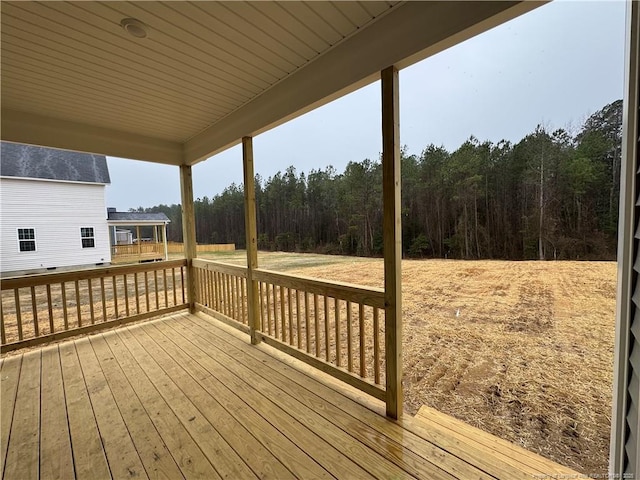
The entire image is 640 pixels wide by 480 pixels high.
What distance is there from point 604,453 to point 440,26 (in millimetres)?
2972

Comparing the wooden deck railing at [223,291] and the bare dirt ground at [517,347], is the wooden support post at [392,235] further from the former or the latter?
the wooden deck railing at [223,291]

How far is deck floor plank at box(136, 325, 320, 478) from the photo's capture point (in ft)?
4.66

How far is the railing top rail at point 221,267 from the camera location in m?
3.19

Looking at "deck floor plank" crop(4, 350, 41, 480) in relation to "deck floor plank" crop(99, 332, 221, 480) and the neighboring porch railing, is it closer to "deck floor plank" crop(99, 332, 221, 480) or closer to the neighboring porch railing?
"deck floor plank" crop(99, 332, 221, 480)

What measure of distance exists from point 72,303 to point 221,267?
3.70 meters

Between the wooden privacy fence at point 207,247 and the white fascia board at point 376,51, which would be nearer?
the white fascia board at point 376,51

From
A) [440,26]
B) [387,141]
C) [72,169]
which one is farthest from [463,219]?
[72,169]

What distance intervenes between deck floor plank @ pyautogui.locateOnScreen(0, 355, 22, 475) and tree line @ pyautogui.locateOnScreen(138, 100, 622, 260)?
2167mm

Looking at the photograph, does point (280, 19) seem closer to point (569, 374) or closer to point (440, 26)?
point (440, 26)

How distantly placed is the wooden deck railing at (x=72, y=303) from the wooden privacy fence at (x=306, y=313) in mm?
582

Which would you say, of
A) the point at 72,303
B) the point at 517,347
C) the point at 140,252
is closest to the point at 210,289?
the point at 140,252

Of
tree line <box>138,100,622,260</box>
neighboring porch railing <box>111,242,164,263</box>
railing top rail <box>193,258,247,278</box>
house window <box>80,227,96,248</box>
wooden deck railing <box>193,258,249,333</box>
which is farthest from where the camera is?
house window <box>80,227,96,248</box>

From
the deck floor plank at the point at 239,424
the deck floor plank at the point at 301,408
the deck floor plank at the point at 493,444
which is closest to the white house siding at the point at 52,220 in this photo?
the deck floor plank at the point at 301,408

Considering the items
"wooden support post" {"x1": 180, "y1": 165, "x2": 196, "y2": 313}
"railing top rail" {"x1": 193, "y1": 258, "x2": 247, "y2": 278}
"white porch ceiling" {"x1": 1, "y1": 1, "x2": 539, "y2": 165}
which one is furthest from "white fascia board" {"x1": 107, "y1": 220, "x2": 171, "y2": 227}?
"white porch ceiling" {"x1": 1, "y1": 1, "x2": 539, "y2": 165}
